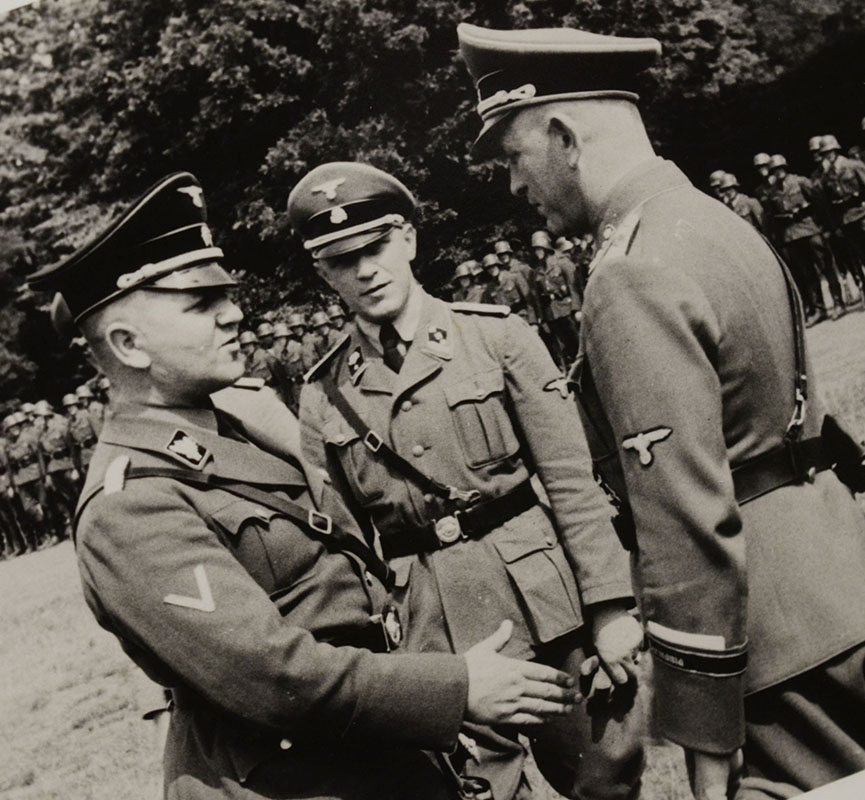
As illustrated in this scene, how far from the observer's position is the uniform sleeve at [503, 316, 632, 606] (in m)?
1.76

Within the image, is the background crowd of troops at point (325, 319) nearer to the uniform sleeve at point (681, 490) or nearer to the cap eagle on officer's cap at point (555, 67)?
the cap eagle on officer's cap at point (555, 67)

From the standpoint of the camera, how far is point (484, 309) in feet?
6.22

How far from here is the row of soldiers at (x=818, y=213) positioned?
2449 millimetres

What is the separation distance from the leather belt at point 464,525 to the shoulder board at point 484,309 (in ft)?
1.22

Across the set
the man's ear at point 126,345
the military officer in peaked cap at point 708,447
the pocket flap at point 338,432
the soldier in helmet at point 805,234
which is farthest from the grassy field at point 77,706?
the man's ear at point 126,345

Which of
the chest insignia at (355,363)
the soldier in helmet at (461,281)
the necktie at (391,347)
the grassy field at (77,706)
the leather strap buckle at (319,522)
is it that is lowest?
the grassy field at (77,706)

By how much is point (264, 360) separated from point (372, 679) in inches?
45.7

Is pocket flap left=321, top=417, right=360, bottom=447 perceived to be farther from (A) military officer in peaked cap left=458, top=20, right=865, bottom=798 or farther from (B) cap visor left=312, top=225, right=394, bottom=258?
(A) military officer in peaked cap left=458, top=20, right=865, bottom=798

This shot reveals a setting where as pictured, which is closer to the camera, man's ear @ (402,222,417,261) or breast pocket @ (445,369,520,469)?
breast pocket @ (445,369,520,469)

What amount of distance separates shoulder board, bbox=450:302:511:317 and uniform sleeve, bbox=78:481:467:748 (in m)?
0.91

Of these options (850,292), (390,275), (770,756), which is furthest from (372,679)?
(850,292)

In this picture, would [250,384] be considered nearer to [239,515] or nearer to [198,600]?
[239,515]

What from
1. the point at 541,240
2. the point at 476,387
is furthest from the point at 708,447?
the point at 541,240

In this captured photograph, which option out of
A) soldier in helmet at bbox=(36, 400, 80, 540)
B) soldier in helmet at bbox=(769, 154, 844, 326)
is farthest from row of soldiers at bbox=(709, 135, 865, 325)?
soldier in helmet at bbox=(36, 400, 80, 540)
